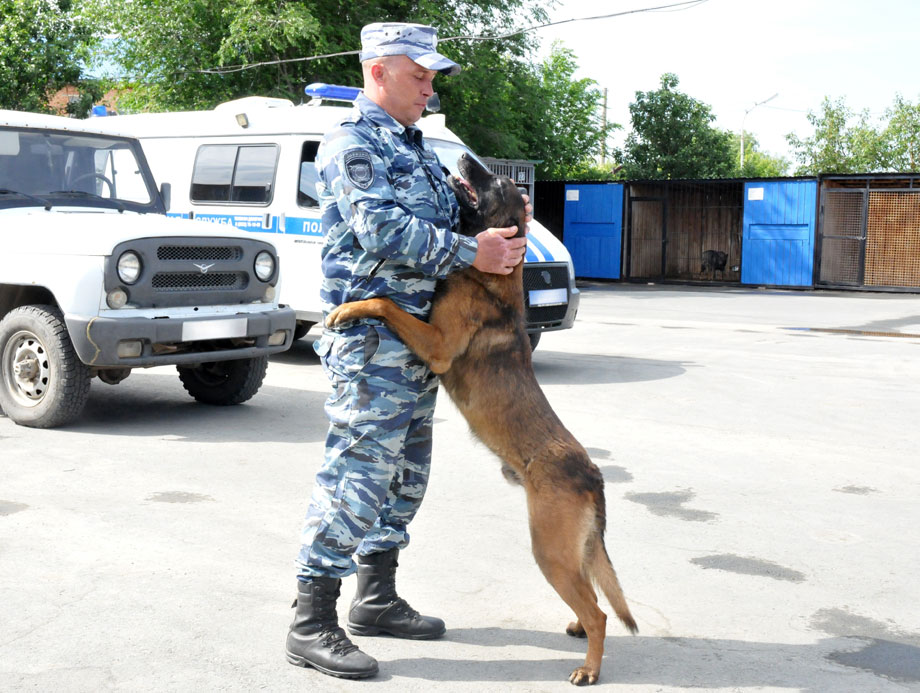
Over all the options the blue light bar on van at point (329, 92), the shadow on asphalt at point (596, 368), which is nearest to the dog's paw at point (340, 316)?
the shadow on asphalt at point (596, 368)

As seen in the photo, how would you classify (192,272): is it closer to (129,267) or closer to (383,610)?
(129,267)

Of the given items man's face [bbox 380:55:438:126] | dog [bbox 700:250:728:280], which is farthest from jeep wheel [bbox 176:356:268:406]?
dog [bbox 700:250:728:280]

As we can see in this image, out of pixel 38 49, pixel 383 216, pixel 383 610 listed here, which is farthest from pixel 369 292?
pixel 38 49

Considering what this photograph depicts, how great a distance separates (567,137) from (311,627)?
108 ft

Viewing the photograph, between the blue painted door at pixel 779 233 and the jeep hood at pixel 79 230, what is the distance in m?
19.1

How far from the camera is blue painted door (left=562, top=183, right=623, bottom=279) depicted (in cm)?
2627

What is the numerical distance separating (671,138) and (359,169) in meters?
32.7

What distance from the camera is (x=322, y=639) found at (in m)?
3.19

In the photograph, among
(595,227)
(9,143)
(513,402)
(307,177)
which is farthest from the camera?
(595,227)

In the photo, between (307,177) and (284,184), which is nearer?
(307,177)

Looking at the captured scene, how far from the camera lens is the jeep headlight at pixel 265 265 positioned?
7.25 meters

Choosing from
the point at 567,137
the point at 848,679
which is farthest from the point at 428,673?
the point at 567,137

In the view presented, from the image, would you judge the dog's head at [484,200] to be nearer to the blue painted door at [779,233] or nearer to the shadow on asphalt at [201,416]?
the shadow on asphalt at [201,416]

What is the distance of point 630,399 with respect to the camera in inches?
328
